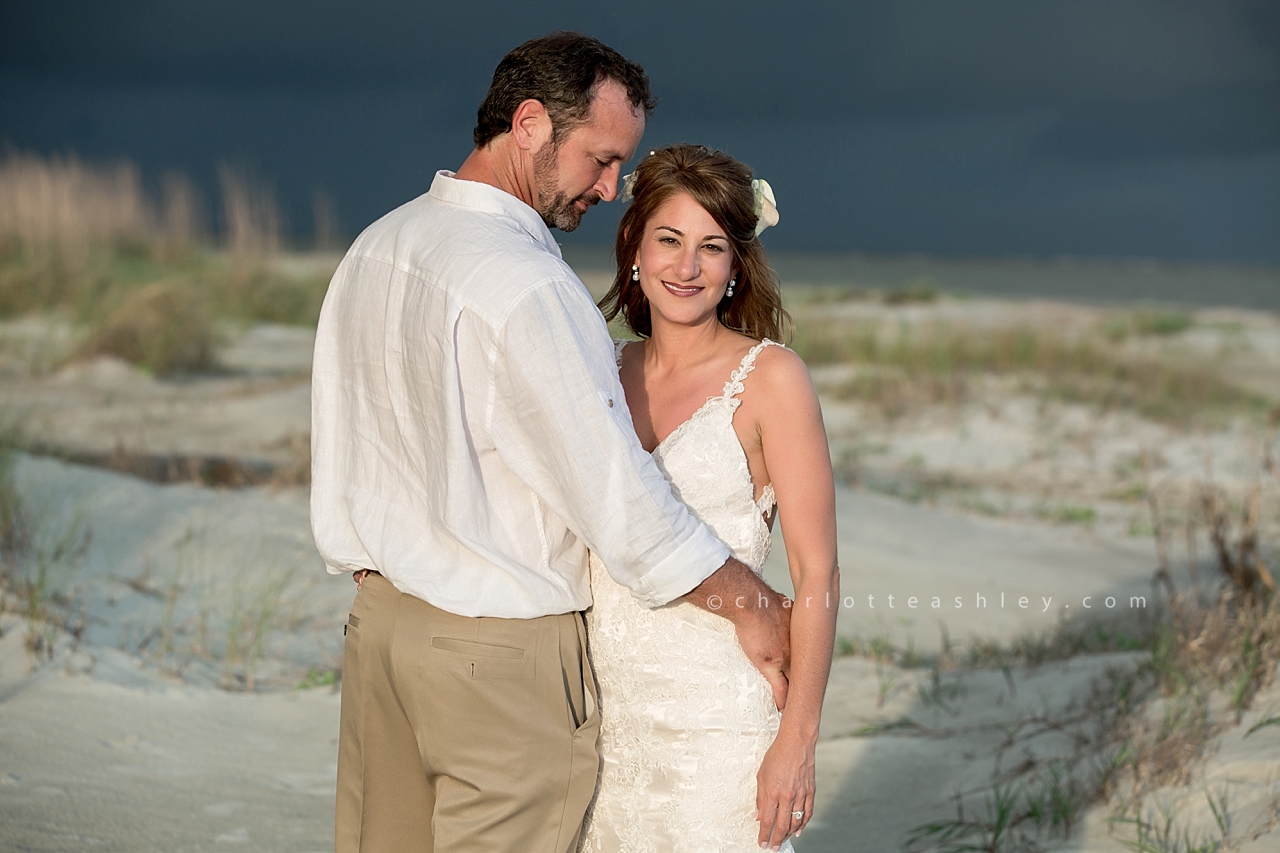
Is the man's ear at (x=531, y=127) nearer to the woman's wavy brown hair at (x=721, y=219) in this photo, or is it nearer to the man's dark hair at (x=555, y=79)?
the man's dark hair at (x=555, y=79)

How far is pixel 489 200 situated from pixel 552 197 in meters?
0.20

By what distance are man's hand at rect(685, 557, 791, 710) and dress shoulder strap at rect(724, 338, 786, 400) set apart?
434mm

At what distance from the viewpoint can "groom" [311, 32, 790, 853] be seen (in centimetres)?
197

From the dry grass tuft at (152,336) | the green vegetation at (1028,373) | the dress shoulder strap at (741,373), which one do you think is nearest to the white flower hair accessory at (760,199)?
the dress shoulder strap at (741,373)

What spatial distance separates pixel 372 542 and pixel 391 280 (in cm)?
50

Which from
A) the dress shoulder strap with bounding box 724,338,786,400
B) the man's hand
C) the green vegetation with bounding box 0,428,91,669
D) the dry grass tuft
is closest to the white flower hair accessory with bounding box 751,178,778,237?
the dress shoulder strap with bounding box 724,338,786,400

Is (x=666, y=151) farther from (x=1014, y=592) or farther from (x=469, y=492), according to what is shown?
(x=1014, y=592)

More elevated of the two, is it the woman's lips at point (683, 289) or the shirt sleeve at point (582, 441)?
the woman's lips at point (683, 289)

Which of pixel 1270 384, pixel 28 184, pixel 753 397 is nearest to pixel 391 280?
pixel 753 397

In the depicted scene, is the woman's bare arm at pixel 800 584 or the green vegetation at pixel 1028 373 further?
the green vegetation at pixel 1028 373

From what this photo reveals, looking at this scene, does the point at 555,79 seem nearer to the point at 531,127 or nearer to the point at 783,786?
the point at 531,127

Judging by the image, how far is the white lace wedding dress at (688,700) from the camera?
2402 mm

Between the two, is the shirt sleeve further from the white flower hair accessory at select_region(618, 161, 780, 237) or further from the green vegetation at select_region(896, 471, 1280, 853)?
the green vegetation at select_region(896, 471, 1280, 853)

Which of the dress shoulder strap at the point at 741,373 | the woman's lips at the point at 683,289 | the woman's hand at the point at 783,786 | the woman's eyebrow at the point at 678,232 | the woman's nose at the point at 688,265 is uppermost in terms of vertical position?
the woman's eyebrow at the point at 678,232
